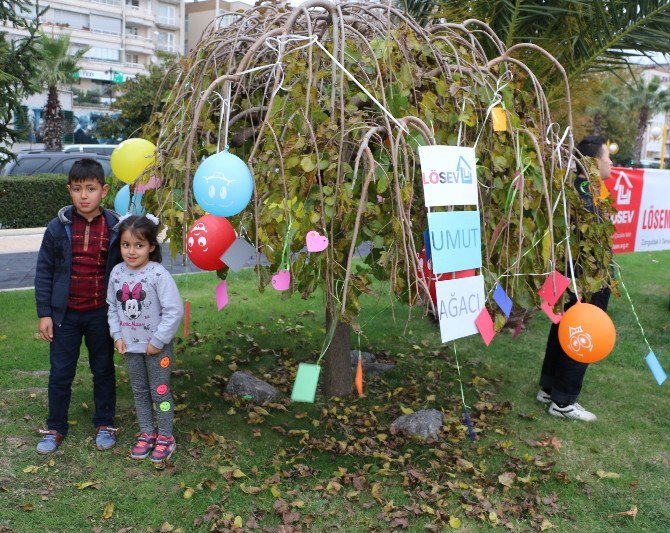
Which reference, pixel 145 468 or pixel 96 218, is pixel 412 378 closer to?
pixel 145 468

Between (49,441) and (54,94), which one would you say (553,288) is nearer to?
(49,441)

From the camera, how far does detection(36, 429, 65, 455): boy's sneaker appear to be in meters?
3.88

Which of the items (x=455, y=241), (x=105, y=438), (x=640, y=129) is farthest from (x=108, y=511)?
(x=640, y=129)

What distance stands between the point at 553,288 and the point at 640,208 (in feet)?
12.5

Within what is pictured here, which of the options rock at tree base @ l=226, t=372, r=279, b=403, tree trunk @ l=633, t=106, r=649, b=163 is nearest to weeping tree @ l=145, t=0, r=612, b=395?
rock at tree base @ l=226, t=372, r=279, b=403

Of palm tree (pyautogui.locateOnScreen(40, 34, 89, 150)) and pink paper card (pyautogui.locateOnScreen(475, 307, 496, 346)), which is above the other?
palm tree (pyautogui.locateOnScreen(40, 34, 89, 150))

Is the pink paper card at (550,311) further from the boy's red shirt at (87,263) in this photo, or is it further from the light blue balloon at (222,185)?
the boy's red shirt at (87,263)

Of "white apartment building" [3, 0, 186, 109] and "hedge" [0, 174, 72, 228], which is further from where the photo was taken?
"white apartment building" [3, 0, 186, 109]

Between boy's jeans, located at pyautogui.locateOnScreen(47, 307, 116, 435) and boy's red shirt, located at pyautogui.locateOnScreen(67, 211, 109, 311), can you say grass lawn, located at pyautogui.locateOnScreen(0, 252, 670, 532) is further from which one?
boy's red shirt, located at pyautogui.locateOnScreen(67, 211, 109, 311)

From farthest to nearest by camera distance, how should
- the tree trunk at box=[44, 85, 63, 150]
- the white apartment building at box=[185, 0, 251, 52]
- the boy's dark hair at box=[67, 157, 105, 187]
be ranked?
the white apartment building at box=[185, 0, 251, 52], the tree trunk at box=[44, 85, 63, 150], the boy's dark hair at box=[67, 157, 105, 187]

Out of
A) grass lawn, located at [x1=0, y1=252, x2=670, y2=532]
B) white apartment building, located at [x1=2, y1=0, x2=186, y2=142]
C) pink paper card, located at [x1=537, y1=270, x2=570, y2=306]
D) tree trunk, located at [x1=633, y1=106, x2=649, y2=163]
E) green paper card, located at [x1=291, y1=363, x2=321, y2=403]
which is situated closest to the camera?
green paper card, located at [x1=291, y1=363, x2=321, y2=403]

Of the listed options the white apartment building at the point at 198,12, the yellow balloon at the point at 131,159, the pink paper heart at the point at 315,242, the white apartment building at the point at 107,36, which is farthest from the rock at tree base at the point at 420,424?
the white apartment building at the point at 198,12

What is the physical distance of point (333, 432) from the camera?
435 cm

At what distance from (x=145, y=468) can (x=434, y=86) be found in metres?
2.71
